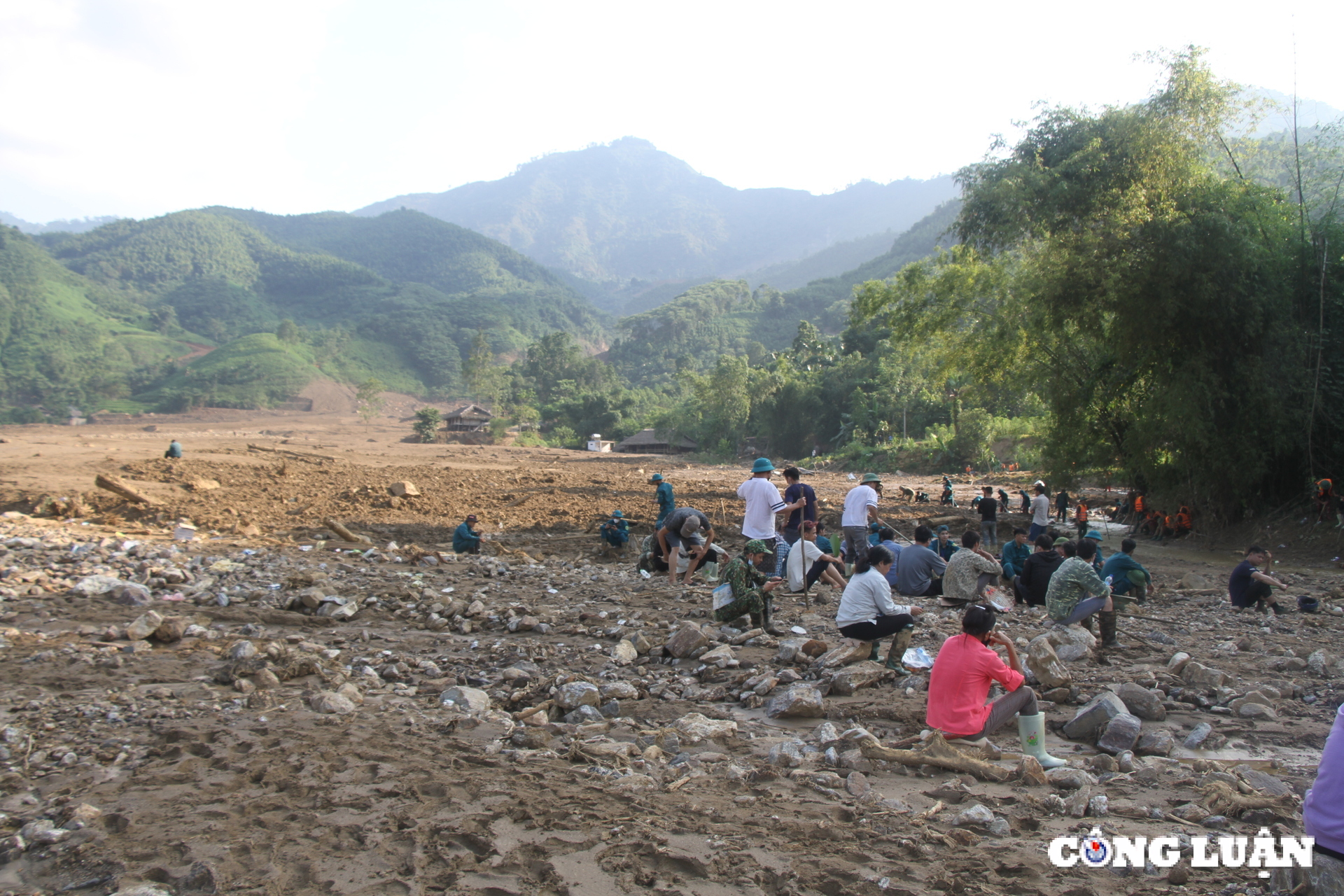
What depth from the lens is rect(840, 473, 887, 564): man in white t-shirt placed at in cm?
900

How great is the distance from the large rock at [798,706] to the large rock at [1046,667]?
171cm

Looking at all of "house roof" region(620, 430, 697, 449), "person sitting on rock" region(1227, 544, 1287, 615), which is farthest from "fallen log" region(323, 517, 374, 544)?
"house roof" region(620, 430, 697, 449)

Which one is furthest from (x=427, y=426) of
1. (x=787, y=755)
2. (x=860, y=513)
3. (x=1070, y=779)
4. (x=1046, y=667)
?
(x=1070, y=779)

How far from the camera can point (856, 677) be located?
18.3 ft

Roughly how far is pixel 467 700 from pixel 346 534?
26.0ft

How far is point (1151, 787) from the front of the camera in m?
3.93

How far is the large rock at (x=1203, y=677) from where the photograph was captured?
215 inches

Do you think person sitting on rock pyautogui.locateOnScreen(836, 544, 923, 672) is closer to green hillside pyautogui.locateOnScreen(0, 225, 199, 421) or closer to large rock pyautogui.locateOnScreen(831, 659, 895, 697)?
large rock pyautogui.locateOnScreen(831, 659, 895, 697)

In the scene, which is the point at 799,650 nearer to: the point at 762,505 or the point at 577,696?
the point at 577,696

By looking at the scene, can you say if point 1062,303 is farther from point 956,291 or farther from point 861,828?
point 861,828

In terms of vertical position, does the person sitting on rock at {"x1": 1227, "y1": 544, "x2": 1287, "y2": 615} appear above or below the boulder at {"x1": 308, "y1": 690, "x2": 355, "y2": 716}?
above

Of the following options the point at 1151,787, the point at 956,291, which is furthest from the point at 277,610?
the point at 956,291

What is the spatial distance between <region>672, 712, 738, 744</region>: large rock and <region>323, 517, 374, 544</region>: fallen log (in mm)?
8651

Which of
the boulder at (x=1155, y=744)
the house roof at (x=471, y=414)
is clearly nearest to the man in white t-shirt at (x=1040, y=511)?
the boulder at (x=1155, y=744)
